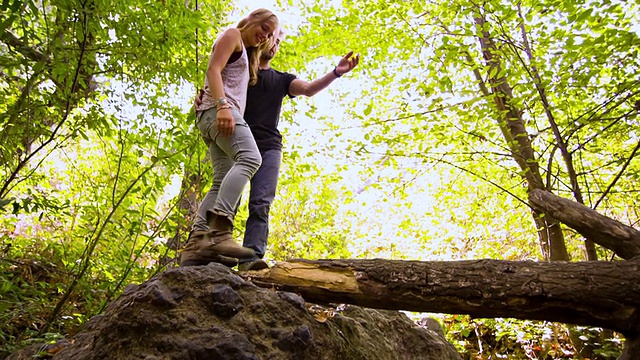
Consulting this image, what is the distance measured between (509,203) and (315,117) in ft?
10.5

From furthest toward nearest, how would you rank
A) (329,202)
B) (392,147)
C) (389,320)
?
(329,202) → (392,147) → (389,320)

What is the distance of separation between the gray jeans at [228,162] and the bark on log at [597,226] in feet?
6.36

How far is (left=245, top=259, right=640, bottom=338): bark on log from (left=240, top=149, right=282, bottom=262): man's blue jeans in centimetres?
72

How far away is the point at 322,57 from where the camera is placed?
7.19 m

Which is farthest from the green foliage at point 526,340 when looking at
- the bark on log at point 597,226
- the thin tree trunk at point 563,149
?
the bark on log at point 597,226

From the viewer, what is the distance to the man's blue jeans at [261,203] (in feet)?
9.38

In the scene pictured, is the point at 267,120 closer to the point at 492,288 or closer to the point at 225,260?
the point at 225,260

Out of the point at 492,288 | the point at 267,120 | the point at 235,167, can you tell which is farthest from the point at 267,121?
the point at 492,288

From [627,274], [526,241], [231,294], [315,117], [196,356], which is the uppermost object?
[315,117]

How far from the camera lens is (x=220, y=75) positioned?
2605mm

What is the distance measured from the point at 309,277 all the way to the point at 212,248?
0.63 metres

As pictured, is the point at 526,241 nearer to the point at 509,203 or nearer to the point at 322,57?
the point at 509,203

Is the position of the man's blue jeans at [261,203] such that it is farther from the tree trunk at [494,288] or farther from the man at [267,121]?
the tree trunk at [494,288]

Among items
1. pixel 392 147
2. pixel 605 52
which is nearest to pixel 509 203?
pixel 392 147
